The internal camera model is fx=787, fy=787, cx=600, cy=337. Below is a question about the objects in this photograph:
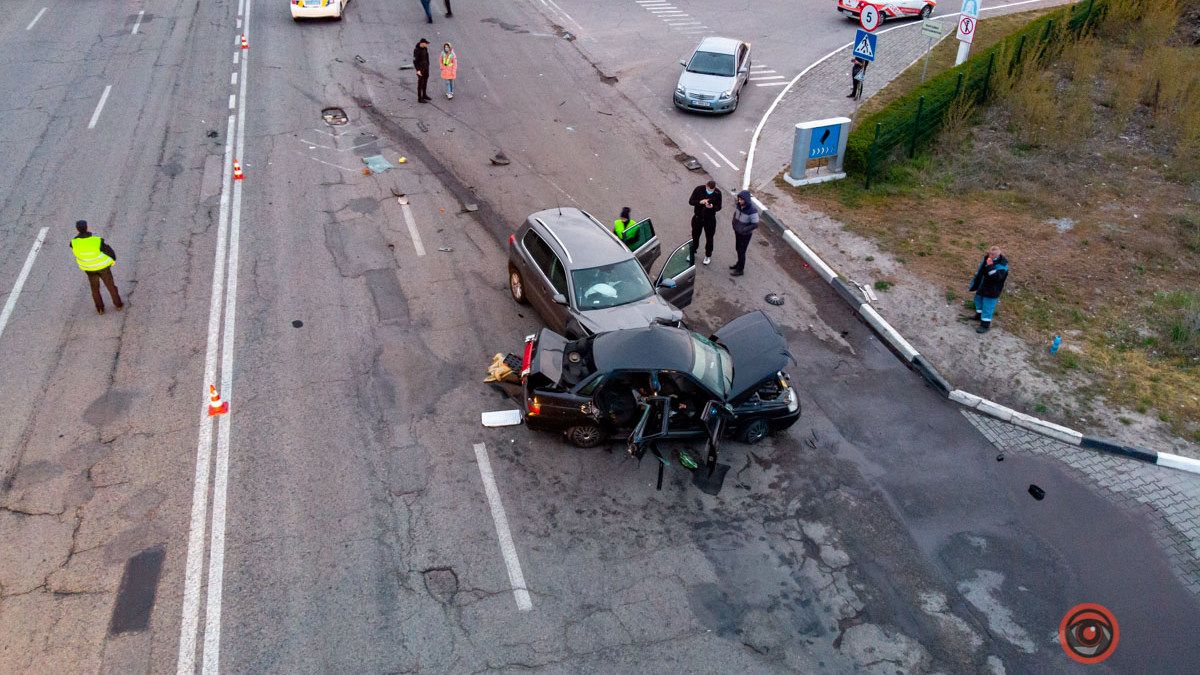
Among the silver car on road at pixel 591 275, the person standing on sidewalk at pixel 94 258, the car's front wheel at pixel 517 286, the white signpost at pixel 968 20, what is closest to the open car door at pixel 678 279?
the silver car on road at pixel 591 275

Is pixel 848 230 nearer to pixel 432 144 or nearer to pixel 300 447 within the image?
pixel 432 144

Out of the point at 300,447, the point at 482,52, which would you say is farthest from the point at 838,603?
the point at 482,52

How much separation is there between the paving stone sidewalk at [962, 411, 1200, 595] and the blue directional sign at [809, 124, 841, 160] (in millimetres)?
7638

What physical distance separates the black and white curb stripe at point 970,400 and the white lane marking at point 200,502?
9806 millimetres

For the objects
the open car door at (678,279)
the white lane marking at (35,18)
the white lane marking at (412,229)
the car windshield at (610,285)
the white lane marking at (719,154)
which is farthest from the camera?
the white lane marking at (35,18)

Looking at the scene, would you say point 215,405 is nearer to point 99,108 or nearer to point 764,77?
point 99,108

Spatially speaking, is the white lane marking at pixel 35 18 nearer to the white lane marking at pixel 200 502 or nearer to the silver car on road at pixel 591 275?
the white lane marking at pixel 200 502

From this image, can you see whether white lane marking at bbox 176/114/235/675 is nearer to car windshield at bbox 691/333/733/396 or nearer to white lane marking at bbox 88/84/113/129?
car windshield at bbox 691/333/733/396

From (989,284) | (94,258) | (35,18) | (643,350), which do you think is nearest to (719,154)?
(989,284)

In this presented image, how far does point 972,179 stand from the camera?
16922mm

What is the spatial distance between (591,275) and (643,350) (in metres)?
2.12

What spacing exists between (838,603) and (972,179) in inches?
472

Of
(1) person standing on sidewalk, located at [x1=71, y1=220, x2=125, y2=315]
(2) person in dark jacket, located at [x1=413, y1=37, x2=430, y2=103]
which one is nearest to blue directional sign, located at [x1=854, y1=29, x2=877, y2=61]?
(2) person in dark jacket, located at [x1=413, y1=37, x2=430, y2=103]

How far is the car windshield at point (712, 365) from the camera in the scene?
9.60m
